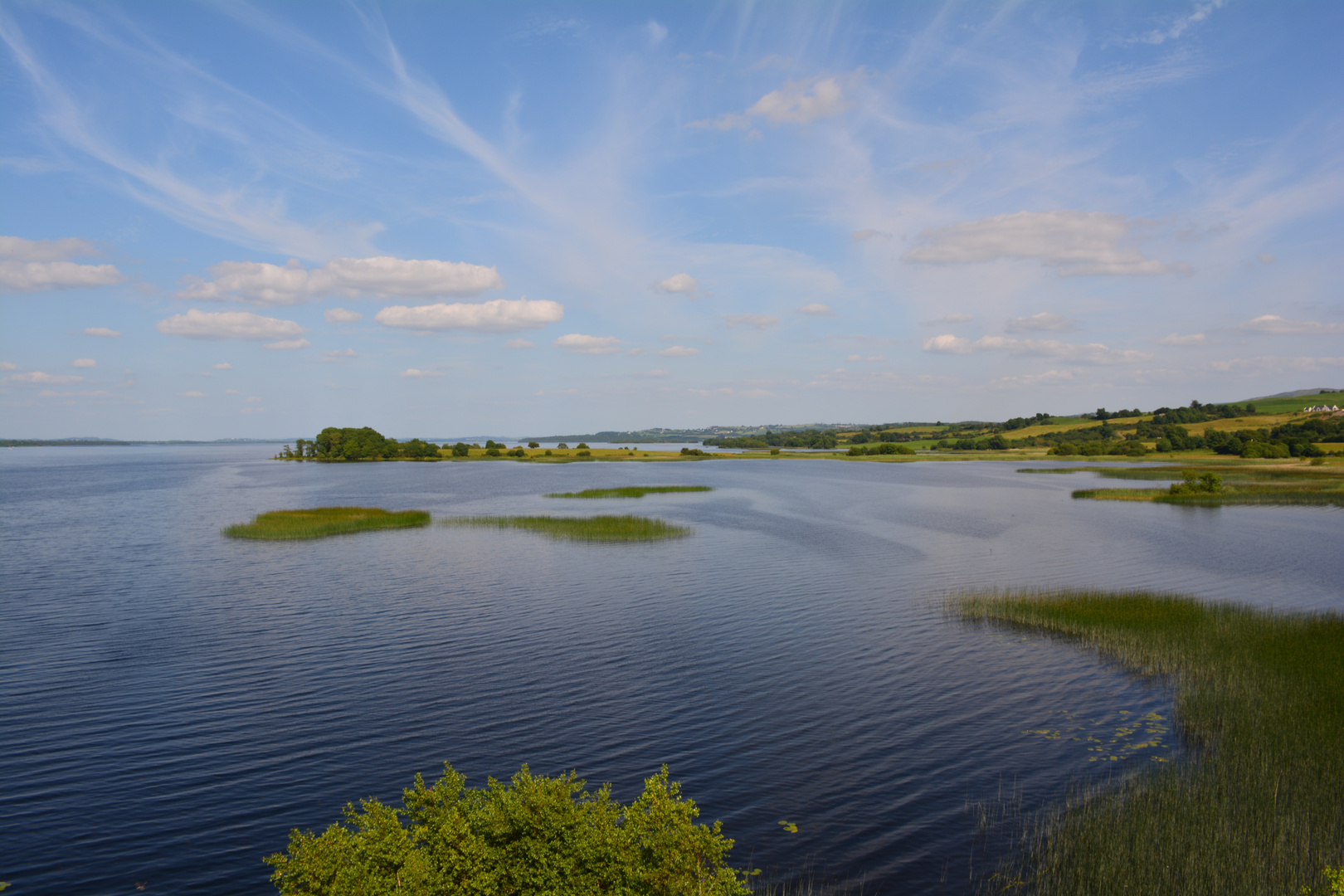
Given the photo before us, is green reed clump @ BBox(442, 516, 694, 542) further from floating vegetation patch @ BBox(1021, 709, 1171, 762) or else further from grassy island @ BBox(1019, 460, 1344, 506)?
grassy island @ BBox(1019, 460, 1344, 506)

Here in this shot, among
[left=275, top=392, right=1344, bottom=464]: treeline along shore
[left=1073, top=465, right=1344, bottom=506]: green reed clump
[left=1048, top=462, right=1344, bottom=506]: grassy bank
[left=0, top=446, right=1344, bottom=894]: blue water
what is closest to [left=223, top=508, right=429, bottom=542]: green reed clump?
[left=0, top=446, right=1344, bottom=894]: blue water

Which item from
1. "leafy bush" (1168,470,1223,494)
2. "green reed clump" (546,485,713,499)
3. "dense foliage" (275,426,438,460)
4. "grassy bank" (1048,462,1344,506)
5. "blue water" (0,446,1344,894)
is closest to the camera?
"blue water" (0,446,1344,894)

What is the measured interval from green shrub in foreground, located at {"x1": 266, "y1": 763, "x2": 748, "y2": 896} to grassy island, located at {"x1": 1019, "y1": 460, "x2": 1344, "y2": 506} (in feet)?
257

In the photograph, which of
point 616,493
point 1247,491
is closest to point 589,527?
point 616,493

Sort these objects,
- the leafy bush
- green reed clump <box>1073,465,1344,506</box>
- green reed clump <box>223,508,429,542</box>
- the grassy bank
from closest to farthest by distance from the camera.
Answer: green reed clump <box>223,508,429,542</box>, green reed clump <box>1073,465,1344,506</box>, the grassy bank, the leafy bush

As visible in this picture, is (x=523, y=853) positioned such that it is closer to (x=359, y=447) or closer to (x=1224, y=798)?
(x=1224, y=798)

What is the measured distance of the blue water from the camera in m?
13.5

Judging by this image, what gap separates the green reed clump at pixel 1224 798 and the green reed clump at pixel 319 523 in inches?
1905

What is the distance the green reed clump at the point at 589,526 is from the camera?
49750 millimetres

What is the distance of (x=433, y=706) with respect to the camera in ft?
62.6

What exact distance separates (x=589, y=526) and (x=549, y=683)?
105 ft

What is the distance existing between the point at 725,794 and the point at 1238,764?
10.6 metres

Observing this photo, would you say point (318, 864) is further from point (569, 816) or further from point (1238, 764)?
point (1238, 764)

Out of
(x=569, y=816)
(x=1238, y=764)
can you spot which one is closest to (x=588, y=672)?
(x=569, y=816)
